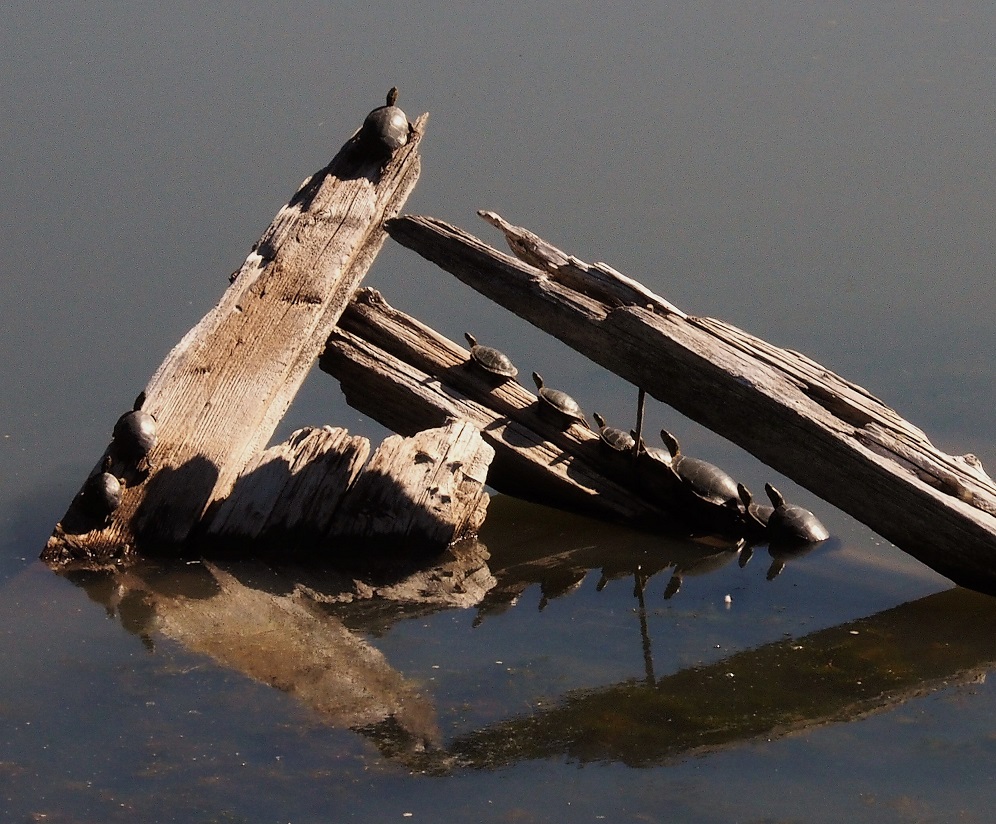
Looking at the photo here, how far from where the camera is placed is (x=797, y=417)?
5.16 metres

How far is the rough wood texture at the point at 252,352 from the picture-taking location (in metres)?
5.65

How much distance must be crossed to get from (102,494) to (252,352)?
103cm

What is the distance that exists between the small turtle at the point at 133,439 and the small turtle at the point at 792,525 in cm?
280

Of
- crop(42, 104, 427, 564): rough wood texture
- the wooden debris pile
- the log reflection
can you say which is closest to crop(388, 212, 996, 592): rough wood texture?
the wooden debris pile

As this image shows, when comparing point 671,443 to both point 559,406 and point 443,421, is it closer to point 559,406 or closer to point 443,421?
point 559,406

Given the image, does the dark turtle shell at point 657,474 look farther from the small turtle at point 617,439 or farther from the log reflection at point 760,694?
the log reflection at point 760,694

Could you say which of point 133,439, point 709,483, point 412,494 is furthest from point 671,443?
point 133,439

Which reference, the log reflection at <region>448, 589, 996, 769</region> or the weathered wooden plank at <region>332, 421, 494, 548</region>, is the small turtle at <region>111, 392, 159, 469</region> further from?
the log reflection at <region>448, 589, 996, 769</region>

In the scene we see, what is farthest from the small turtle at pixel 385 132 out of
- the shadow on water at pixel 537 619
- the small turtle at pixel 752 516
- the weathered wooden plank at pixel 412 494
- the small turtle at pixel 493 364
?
the small turtle at pixel 752 516

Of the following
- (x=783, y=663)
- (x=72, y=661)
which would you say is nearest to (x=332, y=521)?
(x=72, y=661)

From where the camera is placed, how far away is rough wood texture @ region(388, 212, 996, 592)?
508 centimetres

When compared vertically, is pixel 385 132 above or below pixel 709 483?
above

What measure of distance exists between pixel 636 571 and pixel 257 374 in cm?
194

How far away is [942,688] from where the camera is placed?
4727mm
